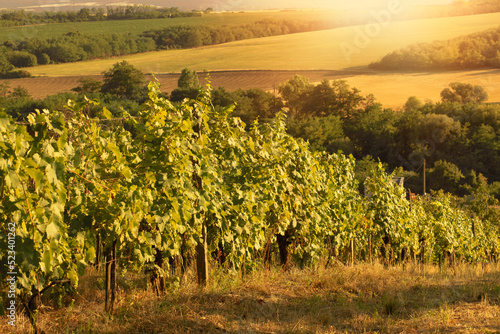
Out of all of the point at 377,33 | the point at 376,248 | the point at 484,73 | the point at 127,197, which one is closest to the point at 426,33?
the point at 377,33

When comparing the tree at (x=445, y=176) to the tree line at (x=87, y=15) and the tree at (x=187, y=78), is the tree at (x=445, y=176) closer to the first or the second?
the tree at (x=187, y=78)

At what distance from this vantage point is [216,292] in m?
5.06

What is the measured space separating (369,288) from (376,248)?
3670 millimetres

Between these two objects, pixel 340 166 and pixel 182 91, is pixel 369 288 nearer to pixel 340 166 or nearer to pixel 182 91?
pixel 340 166

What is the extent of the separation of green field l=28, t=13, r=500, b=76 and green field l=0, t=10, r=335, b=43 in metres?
11.9

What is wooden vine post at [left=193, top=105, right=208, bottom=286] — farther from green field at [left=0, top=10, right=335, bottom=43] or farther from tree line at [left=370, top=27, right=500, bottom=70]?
green field at [left=0, top=10, right=335, bottom=43]

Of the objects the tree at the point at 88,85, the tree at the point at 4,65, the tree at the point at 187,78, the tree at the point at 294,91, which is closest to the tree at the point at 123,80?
the tree at the point at 88,85

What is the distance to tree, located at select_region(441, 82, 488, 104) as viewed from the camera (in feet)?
215

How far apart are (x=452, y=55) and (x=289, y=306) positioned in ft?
261

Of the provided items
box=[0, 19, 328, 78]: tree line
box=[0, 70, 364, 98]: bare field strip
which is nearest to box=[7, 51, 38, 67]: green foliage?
box=[0, 19, 328, 78]: tree line

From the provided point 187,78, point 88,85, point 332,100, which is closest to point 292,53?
point 332,100

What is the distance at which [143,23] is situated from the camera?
102 meters

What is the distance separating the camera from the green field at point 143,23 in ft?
304

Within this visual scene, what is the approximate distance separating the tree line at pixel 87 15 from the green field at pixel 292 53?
23.4 m
